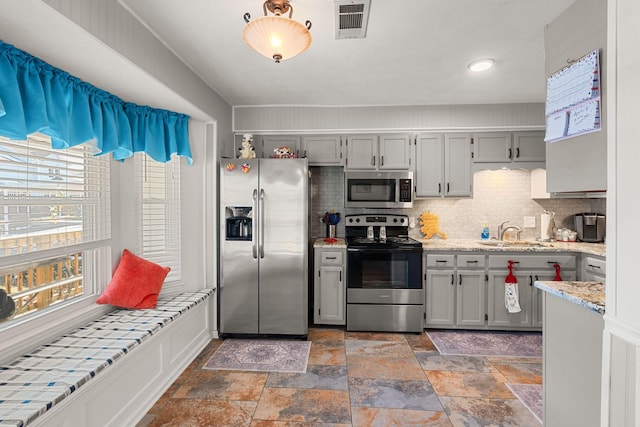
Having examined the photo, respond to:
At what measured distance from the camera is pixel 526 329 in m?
3.38

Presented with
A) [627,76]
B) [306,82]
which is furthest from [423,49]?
[627,76]

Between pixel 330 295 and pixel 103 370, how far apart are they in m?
2.19

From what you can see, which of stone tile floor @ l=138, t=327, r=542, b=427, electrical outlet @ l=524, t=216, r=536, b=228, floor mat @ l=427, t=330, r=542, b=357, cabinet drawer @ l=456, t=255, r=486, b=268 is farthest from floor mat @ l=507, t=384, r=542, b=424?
electrical outlet @ l=524, t=216, r=536, b=228

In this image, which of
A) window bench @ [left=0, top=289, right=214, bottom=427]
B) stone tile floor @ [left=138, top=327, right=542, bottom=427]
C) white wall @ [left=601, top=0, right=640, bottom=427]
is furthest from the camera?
stone tile floor @ [left=138, top=327, right=542, bottom=427]

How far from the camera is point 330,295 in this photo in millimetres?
3496

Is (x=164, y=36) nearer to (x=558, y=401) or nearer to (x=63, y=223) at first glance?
(x=63, y=223)

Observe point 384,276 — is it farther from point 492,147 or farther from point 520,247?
point 492,147

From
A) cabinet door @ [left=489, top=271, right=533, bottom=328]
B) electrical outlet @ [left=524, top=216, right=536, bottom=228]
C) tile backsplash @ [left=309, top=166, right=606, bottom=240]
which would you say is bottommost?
cabinet door @ [left=489, top=271, right=533, bottom=328]

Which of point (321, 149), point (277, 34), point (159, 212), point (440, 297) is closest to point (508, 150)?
point (440, 297)

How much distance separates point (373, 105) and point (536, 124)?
5.91 feet

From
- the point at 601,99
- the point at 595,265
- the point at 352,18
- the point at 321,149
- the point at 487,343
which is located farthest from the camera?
the point at 321,149

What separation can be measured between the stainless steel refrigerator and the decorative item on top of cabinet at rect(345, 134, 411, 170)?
0.75 meters

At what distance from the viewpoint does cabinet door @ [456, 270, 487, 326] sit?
3.39 meters

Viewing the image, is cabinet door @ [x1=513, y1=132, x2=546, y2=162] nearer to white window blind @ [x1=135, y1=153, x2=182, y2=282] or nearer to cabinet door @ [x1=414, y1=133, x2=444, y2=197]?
cabinet door @ [x1=414, y1=133, x2=444, y2=197]
